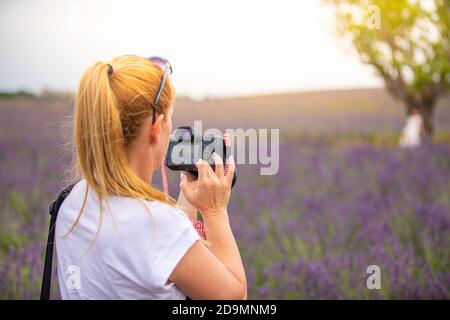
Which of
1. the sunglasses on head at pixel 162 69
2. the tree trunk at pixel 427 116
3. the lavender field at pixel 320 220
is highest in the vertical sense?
the tree trunk at pixel 427 116

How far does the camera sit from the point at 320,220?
5.04 metres

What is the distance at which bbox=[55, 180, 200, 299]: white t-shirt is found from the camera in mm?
1232

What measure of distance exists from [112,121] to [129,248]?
29cm

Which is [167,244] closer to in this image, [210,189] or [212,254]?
[212,254]

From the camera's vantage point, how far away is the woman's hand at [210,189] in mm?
1386

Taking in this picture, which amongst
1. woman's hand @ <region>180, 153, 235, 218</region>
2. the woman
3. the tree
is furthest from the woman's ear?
the tree

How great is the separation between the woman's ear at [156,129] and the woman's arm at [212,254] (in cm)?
12

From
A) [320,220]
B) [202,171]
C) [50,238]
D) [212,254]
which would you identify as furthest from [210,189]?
[320,220]

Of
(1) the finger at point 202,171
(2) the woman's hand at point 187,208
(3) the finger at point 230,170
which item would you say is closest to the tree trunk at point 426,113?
(2) the woman's hand at point 187,208

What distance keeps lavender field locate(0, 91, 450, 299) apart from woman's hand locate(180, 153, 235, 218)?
0.45 metres

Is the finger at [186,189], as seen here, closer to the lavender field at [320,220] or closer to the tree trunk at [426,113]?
the lavender field at [320,220]

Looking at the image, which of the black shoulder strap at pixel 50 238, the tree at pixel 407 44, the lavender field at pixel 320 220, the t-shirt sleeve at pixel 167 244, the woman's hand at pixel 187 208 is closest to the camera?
the t-shirt sleeve at pixel 167 244
